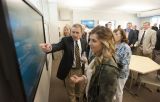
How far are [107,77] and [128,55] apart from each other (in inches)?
41.9

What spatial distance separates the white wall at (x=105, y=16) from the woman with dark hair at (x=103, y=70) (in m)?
8.95

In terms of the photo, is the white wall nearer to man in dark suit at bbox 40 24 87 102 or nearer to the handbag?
man in dark suit at bbox 40 24 87 102

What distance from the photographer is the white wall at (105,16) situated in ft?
32.6

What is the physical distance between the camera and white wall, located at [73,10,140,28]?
9922 mm

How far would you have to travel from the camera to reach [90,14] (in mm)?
10297

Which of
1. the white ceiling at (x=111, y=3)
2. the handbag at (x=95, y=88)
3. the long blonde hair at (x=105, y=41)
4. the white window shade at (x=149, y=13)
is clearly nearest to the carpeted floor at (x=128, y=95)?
the handbag at (x=95, y=88)

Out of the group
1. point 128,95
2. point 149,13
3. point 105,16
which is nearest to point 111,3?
point 105,16

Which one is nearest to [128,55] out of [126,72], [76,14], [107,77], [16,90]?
[126,72]

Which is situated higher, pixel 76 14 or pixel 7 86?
pixel 76 14

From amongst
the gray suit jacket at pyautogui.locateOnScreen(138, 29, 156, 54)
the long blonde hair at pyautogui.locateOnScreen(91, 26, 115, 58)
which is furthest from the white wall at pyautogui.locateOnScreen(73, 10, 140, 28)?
the long blonde hair at pyautogui.locateOnScreen(91, 26, 115, 58)

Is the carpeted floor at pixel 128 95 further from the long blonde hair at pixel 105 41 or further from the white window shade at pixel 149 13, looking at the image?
the white window shade at pixel 149 13

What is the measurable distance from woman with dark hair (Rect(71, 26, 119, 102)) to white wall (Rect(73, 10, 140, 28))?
8.95 meters

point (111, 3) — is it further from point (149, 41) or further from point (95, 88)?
point (95, 88)

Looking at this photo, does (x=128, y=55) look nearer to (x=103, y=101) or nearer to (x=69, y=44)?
(x=69, y=44)
